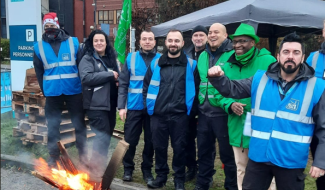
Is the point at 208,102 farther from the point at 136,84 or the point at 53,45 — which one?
the point at 53,45

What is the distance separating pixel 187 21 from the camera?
7277 millimetres

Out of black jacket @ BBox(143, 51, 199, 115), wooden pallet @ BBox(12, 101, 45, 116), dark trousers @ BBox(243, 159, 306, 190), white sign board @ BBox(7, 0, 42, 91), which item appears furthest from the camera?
white sign board @ BBox(7, 0, 42, 91)

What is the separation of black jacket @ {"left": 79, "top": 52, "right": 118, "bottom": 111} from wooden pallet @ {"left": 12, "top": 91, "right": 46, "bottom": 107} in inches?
66.3

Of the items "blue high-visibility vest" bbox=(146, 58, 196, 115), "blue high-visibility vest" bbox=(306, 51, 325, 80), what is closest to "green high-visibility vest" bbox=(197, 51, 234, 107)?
"blue high-visibility vest" bbox=(146, 58, 196, 115)

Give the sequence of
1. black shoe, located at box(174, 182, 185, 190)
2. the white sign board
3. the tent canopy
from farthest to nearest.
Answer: the white sign board → the tent canopy → black shoe, located at box(174, 182, 185, 190)

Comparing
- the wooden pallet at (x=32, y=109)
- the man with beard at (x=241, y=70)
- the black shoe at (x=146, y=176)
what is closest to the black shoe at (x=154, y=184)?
the black shoe at (x=146, y=176)

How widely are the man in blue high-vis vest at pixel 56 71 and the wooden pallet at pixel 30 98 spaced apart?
1032 millimetres

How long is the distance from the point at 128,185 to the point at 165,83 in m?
1.63

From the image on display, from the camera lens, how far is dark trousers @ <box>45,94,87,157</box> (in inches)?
199

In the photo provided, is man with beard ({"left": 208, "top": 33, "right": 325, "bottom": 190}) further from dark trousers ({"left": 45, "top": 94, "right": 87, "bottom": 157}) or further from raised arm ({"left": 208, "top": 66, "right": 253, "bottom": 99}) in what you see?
dark trousers ({"left": 45, "top": 94, "right": 87, "bottom": 157})

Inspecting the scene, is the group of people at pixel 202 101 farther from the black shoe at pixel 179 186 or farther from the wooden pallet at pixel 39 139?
the wooden pallet at pixel 39 139

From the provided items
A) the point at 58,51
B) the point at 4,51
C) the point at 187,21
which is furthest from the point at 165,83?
the point at 4,51

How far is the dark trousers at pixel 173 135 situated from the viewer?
4.30 meters

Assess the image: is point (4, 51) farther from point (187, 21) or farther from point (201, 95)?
point (201, 95)
